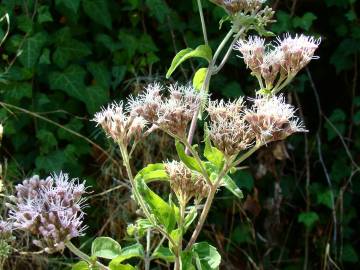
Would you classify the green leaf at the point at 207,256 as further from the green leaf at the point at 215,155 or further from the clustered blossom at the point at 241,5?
the clustered blossom at the point at 241,5

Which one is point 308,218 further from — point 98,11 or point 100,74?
point 98,11

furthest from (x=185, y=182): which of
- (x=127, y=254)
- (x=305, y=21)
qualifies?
(x=305, y=21)

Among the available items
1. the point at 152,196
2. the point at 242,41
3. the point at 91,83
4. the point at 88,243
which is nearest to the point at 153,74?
the point at 91,83

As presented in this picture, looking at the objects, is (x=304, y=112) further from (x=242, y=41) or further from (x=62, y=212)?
(x=62, y=212)

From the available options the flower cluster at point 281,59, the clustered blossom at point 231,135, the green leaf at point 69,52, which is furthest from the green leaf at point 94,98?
the clustered blossom at point 231,135

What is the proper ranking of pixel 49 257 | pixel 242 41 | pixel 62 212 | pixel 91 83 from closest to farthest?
1. pixel 62 212
2. pixel 242 41
3. pixel 49 257
4. pixel 91 83

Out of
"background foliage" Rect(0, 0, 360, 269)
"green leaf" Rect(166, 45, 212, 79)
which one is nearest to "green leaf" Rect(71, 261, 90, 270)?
"green leaf" Rect(166, 45, 212, 79)
